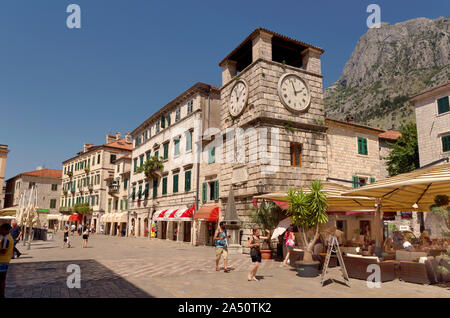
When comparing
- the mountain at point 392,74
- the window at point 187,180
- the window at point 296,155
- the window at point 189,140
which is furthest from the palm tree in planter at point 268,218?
the mountain at point 392,74

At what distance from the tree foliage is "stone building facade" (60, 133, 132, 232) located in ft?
119

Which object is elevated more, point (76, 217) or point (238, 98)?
point (238, 98)

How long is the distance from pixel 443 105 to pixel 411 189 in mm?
17154

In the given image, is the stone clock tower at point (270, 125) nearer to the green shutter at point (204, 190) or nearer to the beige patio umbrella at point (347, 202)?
the green shutter at point (204, 190)

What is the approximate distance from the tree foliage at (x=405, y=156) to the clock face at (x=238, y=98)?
54.7 ft

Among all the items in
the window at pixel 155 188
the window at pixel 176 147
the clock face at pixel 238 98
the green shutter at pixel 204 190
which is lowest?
the green shutter at pixel 204 190

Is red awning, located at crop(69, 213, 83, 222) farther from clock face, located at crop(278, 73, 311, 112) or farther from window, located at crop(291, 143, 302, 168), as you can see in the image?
clock face, located at crop(278, 73, 311, 112)

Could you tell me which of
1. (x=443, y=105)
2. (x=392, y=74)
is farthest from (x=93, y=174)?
(x=392, y=74)

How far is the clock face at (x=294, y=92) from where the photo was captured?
1922 centimetres

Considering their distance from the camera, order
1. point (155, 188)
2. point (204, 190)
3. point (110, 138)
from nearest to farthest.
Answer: point (204, 190) < point (155, 188) < point (110, 138)

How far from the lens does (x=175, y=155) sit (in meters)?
29.8

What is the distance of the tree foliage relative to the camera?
28078mm

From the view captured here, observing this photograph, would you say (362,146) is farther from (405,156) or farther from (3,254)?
(3,254)
